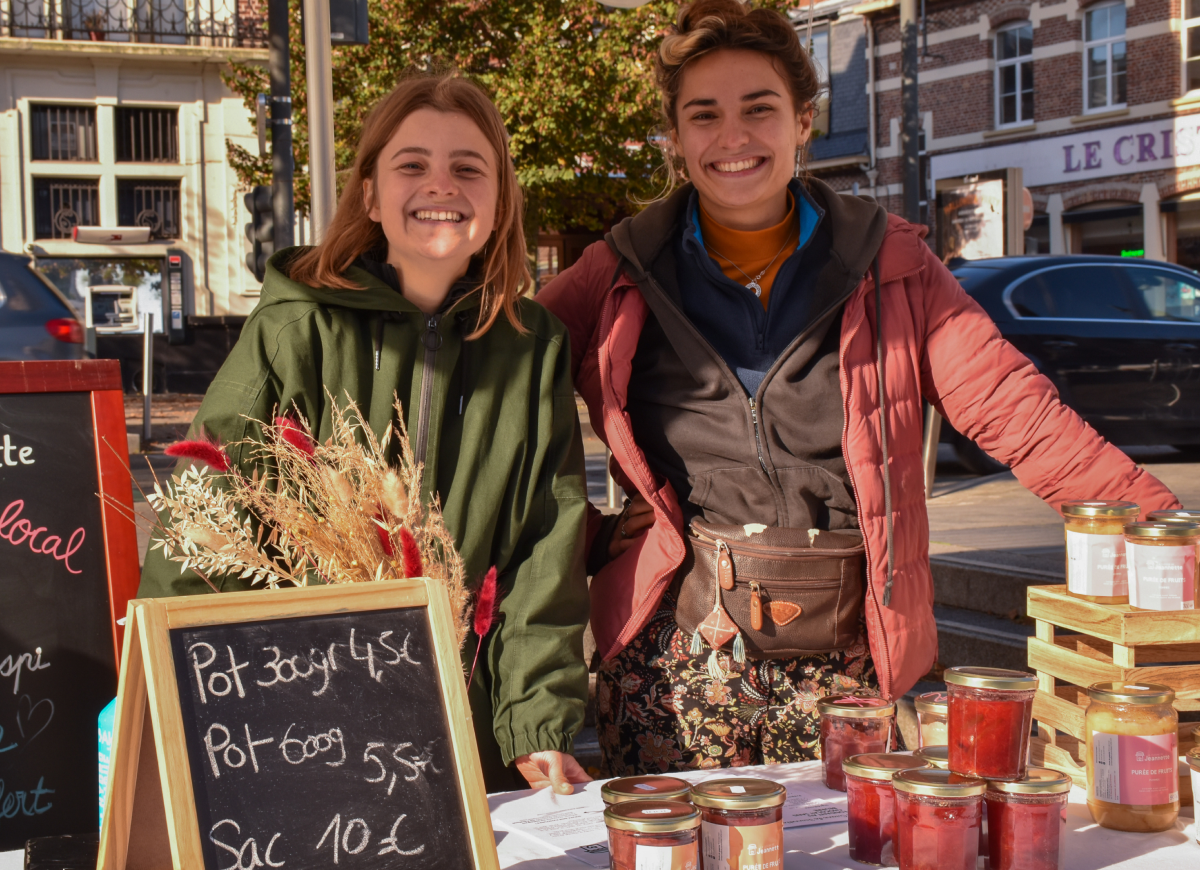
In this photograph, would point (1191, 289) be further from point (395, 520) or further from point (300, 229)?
point (300, 229)

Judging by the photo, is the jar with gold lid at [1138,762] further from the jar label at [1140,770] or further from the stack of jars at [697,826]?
the stack of jars at [697,826]

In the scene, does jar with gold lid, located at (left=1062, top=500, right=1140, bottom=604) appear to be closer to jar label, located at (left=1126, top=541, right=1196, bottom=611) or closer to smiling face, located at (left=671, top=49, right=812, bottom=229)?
jar label, located at (left=1126, top=541, right=1196, bottom=611)

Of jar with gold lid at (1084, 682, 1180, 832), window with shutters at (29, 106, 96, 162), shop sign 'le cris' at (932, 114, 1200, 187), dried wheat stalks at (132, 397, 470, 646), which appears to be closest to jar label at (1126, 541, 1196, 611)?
jar with gold lid at (1084, 682, 1180, 832)

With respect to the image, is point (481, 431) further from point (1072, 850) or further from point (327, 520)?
point (1072, 850)

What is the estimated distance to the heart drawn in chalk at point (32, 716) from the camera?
2209 millimetres

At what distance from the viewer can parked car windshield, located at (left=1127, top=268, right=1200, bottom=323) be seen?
899 centimetres

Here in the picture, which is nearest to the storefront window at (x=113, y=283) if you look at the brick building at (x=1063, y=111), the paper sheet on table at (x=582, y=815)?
the brick building at (x=1063, y=111)

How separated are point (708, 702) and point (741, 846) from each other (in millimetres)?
893

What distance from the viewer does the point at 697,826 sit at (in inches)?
52.3

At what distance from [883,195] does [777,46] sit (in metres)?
22.9

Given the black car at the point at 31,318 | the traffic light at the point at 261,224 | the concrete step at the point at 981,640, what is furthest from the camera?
the traffic light at the point at 261,224

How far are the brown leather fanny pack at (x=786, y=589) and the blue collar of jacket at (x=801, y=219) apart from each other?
0.61 metres

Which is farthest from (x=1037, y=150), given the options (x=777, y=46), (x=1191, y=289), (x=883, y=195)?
(x=777, y=46)

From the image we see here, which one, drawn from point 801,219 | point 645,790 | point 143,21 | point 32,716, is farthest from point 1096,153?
point 645,790
